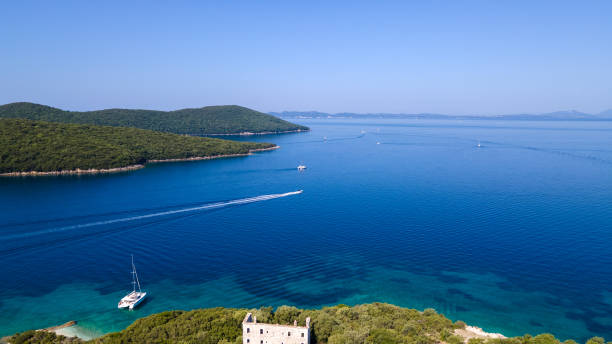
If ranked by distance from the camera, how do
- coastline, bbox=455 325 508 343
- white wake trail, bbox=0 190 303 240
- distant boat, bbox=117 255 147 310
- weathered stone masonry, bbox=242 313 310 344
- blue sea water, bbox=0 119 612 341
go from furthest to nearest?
white wake trail, bbox=0 190 303 240, blue sea water, bbox=0 119 612 341, distant boat, bbox=117 255 147 310, coastline, bbox=455 325 508 343, weathered stone masonry, bbox=242 313 310 344

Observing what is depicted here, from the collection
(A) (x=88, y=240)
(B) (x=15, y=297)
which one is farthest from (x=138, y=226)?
(B) (x=15, y=297)

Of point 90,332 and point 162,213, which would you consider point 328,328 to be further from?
point 162,213

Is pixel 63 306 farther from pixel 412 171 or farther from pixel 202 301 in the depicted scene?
pixel 412 171

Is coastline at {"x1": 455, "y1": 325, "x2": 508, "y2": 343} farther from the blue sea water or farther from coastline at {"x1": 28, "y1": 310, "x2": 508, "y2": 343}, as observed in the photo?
the blue sea water

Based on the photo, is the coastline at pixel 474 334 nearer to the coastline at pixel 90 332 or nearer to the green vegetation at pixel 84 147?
the coastline at pixel 90 332

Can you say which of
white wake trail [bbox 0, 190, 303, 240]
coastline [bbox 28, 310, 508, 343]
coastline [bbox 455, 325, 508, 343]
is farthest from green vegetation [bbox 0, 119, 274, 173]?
coastline [bbox 455, 325, 508, 343]

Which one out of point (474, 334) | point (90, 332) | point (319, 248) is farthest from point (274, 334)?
point (319, 248)

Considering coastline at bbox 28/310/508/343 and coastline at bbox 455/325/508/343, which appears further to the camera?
coastline at bbox 28/310/508/343
